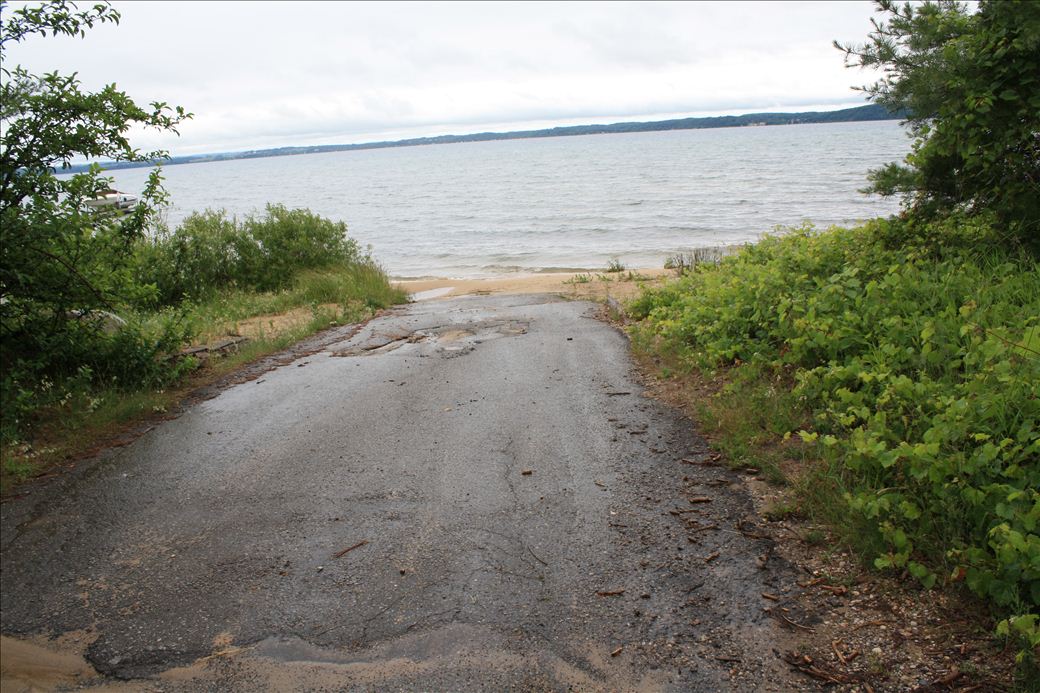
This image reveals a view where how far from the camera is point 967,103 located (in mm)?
5906

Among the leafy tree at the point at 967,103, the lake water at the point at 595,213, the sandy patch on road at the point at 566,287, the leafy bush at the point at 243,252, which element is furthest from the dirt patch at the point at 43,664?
the lake water at the point at 595,213

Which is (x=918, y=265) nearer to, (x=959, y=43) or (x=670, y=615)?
(x=959, y=43)

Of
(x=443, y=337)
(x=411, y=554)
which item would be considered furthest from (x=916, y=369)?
(x=443, y=337)

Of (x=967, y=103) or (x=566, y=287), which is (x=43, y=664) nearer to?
(x=967, y=103)

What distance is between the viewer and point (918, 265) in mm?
6570

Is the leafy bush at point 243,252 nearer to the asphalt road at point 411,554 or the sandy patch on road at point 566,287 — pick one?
the sandy patch on road at point 566,287

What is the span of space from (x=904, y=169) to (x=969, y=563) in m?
5.29

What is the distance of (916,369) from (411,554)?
3.42m

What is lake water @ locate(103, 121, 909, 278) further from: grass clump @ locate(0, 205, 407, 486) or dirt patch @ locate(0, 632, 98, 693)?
dirt patch @ locate(0, 632, 98, 693)

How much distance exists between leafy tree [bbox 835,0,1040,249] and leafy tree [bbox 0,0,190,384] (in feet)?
23.3

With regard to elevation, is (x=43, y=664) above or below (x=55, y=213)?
below

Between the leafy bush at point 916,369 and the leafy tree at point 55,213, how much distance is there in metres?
5.86

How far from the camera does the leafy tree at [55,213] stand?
635 centimetres

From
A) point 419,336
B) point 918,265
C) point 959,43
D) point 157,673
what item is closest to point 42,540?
point 157,673
